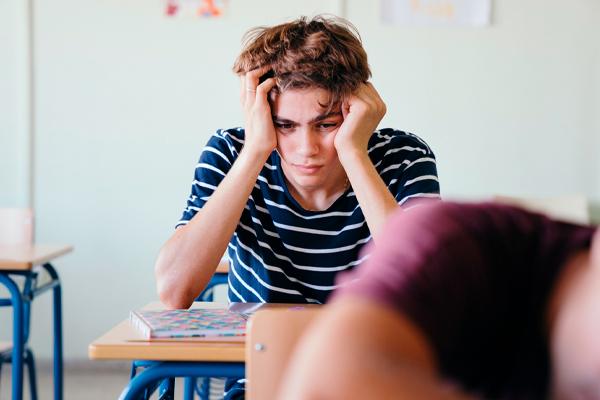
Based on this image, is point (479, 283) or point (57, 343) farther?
point (57, 343)

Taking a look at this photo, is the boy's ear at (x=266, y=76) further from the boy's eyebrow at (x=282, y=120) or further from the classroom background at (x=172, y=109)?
the classroom background at (x=172, y=109)

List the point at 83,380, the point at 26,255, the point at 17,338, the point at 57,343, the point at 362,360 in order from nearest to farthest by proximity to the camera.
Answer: the point at 362,360 < the point at 17,338 < the point at 26,255 < the point at 57,343 < the point at 83,380

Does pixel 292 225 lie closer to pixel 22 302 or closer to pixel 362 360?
pixel 362 360

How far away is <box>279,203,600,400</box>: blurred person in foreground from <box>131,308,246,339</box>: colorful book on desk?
0.62m

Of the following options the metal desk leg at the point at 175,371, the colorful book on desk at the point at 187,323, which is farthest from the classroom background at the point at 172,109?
the metal desk leg at the point at 175,371

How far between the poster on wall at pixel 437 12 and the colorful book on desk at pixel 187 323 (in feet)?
7.62

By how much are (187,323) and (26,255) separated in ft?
4.46

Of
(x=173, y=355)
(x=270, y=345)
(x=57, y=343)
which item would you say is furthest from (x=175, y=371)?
(x=57, y=343)

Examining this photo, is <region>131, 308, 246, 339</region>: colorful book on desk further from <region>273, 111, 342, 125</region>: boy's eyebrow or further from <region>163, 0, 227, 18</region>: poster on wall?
<region>163, 0, 227, 18</region>: poster on wall

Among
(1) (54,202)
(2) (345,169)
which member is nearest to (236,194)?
(2) (345,169)

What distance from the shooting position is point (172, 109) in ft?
10.0

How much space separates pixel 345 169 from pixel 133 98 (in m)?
2.04

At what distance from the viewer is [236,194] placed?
1302 millimetres

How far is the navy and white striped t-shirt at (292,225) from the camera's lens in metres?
1.33
